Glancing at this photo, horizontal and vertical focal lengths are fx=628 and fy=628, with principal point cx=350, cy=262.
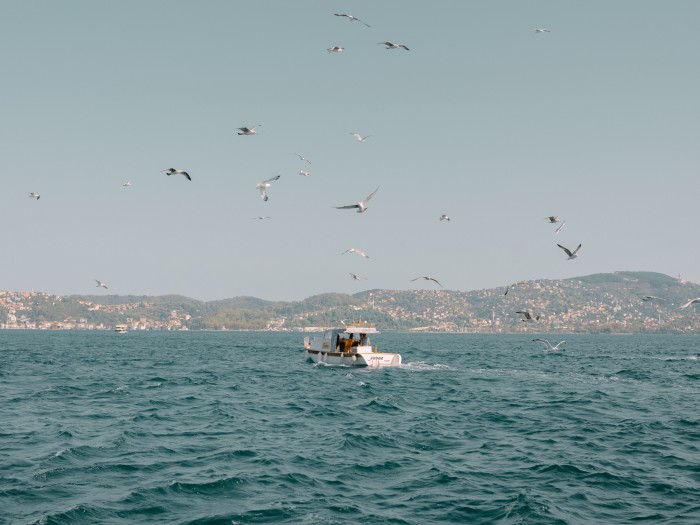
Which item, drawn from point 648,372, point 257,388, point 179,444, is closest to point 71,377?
point 257,388

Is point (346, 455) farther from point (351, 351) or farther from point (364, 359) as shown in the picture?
point (351, 351)

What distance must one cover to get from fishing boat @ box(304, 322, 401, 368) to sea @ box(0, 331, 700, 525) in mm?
18044

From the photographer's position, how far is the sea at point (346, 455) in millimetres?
16109

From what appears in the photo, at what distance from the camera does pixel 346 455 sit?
22.7 meters

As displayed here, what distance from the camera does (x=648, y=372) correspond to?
61.5 meters

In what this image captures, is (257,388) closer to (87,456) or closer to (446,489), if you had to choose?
(87,456)

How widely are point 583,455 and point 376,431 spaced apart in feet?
28.9

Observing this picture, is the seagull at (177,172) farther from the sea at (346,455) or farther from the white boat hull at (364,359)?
the white boat hull at (364,359)

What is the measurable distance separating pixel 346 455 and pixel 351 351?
41.6m

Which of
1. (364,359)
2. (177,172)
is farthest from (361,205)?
(364,359)

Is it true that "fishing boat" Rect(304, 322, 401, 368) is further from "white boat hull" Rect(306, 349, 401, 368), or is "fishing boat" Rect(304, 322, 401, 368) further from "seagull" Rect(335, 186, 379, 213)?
"seagull" Rect(335, 186, 379, 213)

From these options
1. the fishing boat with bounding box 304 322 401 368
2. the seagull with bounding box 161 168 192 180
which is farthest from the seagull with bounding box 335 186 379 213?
the fishing boat with bounding box 304 322 401 368

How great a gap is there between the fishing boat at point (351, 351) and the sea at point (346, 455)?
18044mm

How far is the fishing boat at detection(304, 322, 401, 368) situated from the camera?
6262 cm
